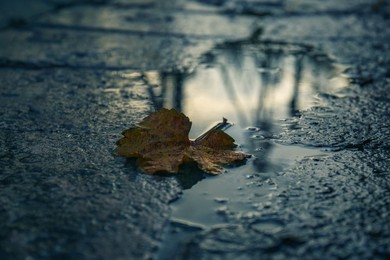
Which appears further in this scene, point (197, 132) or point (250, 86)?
point (250, 86)

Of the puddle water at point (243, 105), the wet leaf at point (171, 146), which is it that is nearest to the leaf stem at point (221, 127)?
the puddle water at point (243, 105)

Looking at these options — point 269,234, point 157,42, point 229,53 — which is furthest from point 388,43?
point 269,234

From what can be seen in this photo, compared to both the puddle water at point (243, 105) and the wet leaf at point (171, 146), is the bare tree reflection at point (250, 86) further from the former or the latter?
the wet leaf at point (171, 146)

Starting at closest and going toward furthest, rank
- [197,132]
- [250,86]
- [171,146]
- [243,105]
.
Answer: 1. [171,146]
2. [197,132]
3. [243,105]
4. [250,86]

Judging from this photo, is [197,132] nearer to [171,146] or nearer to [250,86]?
[171,146]

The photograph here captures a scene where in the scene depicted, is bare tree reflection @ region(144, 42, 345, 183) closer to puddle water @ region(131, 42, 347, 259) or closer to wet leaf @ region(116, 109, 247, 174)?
puddle water @ region(131, 42, 347, 259)

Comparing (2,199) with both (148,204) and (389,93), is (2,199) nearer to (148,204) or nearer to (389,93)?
(148,204)

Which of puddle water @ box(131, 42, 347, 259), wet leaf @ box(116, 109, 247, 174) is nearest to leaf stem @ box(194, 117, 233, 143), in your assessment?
puddle water @ box(131, 42, 347, 259)

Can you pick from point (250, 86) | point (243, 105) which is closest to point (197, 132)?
point (243, 105)

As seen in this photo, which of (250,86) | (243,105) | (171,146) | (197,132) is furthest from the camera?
(250,86)
